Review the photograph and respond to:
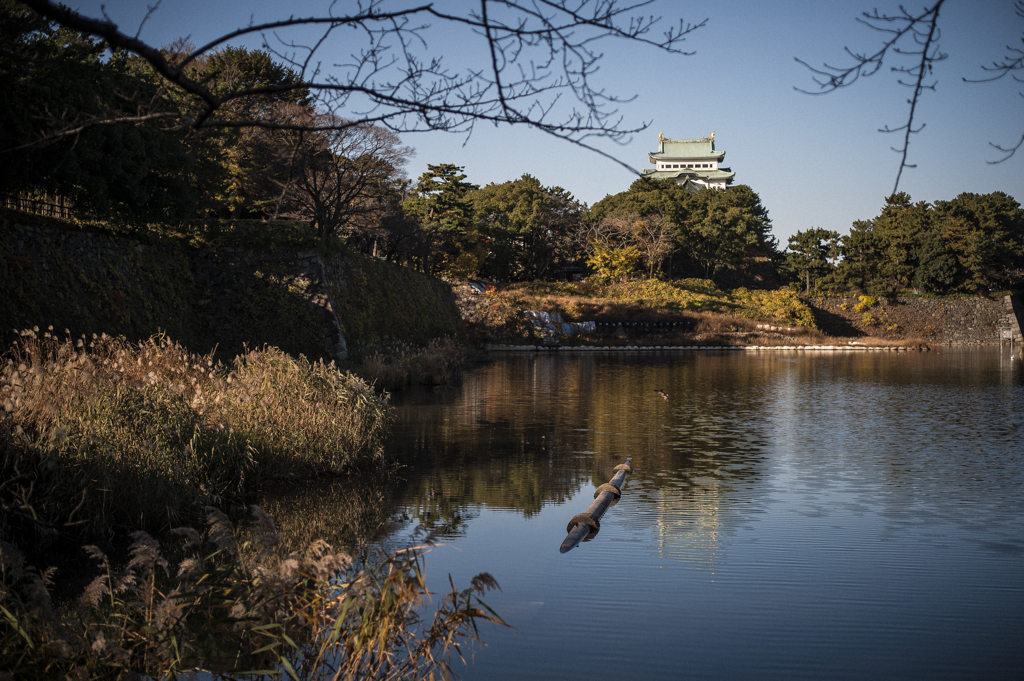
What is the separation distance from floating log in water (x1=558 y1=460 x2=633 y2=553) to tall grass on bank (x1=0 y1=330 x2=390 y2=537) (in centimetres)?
313

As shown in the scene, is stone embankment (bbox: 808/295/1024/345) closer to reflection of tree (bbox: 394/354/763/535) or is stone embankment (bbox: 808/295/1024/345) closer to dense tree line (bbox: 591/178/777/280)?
dense tree line (bbox: 591/178/777/280)

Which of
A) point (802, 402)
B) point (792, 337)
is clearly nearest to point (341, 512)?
point (802, 402)

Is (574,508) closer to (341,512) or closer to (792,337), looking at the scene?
(341,512)

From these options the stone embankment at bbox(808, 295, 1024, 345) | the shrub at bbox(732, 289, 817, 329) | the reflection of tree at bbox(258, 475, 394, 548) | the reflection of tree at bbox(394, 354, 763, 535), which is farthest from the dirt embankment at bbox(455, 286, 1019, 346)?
the reflection of tree at bbox(258, 475, 394, 548)

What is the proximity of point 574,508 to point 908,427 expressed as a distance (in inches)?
340

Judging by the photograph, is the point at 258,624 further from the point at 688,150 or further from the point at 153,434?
the point at 688,150

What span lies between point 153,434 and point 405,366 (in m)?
13.1

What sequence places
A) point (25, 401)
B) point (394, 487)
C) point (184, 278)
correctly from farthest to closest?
point (184, 278), point (394, 487), point (25, 401)

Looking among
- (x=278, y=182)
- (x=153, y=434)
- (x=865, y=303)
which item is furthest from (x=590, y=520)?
(x=865, y=303)

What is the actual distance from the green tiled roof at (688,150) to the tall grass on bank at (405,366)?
244 feet

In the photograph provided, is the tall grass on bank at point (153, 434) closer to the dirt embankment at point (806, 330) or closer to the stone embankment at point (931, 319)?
the dirt embankment at point (806, 330)

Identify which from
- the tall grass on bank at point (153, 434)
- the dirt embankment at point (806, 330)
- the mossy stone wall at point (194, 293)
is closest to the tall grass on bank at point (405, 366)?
the mossy stone wall at point (194, 293)

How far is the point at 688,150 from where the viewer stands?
94000 millimetres

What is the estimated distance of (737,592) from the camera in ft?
19.2
